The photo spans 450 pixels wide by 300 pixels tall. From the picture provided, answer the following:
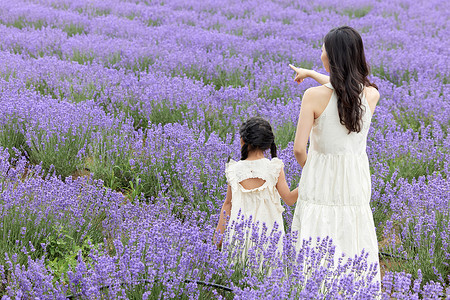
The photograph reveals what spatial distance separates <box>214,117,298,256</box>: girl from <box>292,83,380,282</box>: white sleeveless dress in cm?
21

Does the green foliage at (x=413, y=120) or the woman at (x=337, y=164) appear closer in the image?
the woman at (x=337, y=164)

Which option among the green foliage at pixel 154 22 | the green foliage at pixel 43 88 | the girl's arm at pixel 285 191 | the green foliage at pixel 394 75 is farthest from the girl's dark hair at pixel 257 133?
the green foliage at pixel 154 22

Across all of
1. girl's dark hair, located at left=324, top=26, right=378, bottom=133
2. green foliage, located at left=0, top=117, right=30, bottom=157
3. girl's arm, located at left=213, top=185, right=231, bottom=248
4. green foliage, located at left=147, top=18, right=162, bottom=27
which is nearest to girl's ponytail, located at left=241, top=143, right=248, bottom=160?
girl's arm, located at left=213, top=185, right=231, bottom=248

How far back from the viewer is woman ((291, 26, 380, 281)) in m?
2.89

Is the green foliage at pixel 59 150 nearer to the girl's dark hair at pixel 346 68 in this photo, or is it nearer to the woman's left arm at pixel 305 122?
the woman's left arm at pixel 305 122

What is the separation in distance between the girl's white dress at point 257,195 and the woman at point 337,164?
16 cm

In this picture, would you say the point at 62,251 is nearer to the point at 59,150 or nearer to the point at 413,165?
the point at 59,150

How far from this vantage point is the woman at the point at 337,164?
2.89m

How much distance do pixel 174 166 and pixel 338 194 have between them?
4.99ft

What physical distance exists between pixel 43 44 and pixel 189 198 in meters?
4.67

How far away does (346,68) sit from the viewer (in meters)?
2.85

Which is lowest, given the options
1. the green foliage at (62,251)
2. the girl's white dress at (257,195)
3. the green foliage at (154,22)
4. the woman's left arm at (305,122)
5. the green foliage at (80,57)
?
the green foliage at (62,251)

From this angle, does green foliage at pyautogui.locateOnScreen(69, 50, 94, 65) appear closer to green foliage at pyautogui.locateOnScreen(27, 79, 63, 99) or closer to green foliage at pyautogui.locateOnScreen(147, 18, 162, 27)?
green foliage at pyautogui.locateOnScreen(27, 79, 63, 99)

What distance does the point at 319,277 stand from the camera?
2436 mm
